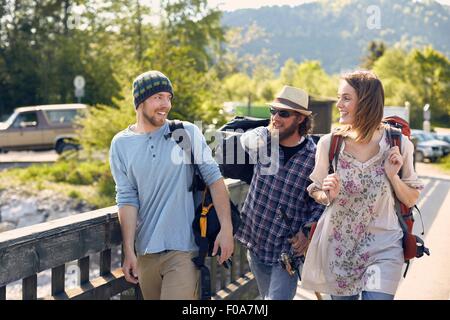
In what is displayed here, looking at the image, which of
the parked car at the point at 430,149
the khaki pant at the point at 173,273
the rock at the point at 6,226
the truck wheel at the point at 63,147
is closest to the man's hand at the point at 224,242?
the khaki pant at the point at 173,273

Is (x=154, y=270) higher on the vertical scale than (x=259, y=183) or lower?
lower

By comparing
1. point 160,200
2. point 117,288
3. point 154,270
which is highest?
point 160,200

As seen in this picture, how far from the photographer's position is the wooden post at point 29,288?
120 inches

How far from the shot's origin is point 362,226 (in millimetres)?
2967

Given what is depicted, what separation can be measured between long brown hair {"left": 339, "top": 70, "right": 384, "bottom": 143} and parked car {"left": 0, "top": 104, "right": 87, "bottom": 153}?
757 inches

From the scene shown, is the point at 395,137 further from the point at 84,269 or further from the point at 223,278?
the point at 223,278

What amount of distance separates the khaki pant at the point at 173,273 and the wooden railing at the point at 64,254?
368mm

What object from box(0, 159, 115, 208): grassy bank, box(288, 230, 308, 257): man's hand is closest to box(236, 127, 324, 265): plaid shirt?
box(288, 230, 308, 257): man's hand

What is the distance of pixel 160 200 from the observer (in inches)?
122

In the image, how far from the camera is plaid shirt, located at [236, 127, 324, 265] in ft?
11.0
